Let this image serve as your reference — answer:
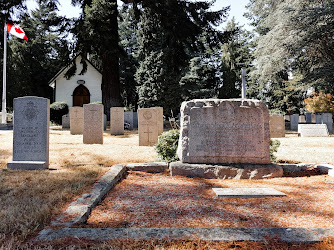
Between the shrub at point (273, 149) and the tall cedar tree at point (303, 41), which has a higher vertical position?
the tall cedar tree at point (303, 41)

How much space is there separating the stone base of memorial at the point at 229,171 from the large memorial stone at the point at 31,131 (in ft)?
8.71

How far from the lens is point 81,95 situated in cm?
2675

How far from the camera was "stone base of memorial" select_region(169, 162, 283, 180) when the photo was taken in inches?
179

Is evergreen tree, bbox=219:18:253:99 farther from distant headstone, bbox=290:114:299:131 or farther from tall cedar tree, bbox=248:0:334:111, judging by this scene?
tall cedar tree, bbox=248:0:334:111

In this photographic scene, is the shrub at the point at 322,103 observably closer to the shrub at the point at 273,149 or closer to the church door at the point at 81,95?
the shrub at the point at 273,149

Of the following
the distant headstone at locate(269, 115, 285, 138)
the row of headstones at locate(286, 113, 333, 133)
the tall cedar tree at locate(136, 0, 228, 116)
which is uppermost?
the tall cedar tree at locate(136, 0, 228, 116)

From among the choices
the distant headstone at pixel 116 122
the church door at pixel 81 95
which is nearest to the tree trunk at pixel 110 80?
the distant headstone at pixel 116 122

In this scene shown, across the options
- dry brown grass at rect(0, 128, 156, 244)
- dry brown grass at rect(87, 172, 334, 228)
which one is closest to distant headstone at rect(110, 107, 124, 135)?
dry brown grass at rect(0, 128, 156, 244)

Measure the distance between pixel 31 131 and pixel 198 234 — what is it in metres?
4.37

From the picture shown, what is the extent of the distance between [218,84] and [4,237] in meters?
35.4

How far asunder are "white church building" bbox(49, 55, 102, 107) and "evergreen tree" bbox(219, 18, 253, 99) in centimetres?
1494

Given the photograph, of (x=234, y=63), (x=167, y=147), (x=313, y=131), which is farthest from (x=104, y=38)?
(x=234, y=63)

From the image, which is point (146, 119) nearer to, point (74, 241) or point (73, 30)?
point (74, 241)

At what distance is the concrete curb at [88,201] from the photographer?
2.39 meters
